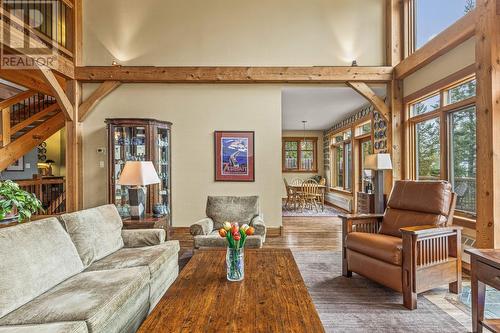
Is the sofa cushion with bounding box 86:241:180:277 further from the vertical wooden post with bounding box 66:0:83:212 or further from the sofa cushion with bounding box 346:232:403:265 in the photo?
the vertical wooden post with bounding box 66:0:83:212

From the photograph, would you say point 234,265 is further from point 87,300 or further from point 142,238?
point 142,238

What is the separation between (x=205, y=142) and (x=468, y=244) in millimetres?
4038

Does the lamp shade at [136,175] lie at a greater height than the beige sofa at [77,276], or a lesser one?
greater

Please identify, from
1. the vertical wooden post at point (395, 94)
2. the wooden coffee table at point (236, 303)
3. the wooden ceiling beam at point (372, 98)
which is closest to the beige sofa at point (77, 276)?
the wooden coffee table at point (236, 303)

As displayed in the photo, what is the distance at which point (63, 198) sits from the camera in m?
6.06

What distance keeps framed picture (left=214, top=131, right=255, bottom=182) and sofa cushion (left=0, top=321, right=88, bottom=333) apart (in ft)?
11.9

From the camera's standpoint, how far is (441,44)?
351 cm

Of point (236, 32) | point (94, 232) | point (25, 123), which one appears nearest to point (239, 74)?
point (236, 32)

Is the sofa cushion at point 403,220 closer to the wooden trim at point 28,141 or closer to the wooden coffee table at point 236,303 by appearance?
the wooden coffee table at point 236,303

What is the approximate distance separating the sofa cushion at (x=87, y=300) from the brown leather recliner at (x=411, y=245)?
6.71 ft

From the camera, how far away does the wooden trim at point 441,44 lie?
10.1ft

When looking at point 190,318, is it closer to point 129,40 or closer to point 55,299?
point 55,299

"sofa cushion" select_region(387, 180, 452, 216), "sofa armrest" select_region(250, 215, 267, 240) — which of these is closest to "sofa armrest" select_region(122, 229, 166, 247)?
"sofa armrest" select_region(250, 215, 267, 240)

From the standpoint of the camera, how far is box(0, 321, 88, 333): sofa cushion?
1.31m
